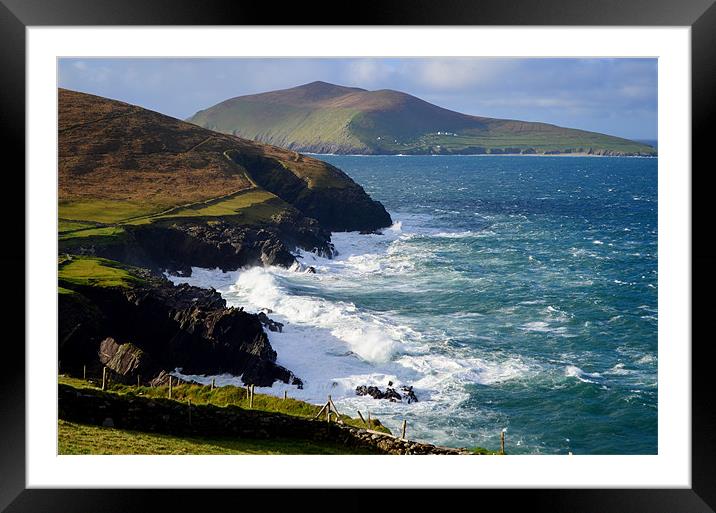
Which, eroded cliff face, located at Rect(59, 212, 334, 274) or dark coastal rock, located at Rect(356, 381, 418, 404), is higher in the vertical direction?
eroded cliff face, located at Rect(59, 212, 334, 274)

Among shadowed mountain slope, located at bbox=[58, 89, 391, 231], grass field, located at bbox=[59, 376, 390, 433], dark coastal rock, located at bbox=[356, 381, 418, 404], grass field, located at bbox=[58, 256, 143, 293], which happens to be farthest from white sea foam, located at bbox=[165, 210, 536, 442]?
shadowed mountain slope, located at bbox=[58, 89, 391, 231]

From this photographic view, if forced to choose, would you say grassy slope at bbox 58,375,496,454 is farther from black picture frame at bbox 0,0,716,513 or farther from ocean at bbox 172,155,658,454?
ocean at bbox 172,155,658,454

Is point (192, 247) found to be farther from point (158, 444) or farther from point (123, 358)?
point (158, 444)

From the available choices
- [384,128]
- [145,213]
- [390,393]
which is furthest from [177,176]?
[384,128]

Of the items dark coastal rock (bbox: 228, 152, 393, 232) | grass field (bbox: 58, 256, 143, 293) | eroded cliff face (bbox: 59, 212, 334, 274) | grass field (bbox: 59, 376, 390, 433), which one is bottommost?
grass field (bbox: 59, 376, 390, 433)
